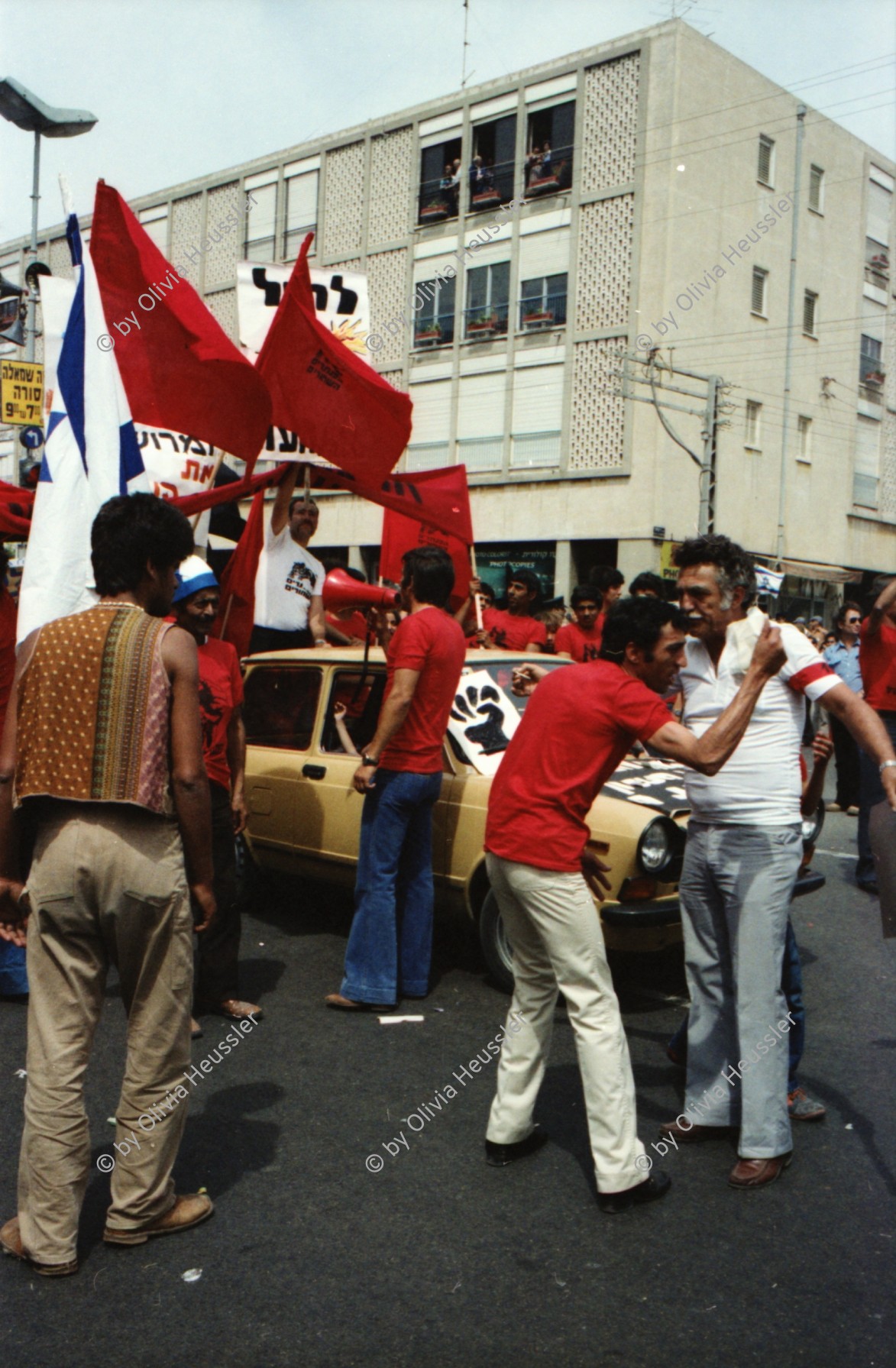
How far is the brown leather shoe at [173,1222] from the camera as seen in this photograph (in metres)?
3.44

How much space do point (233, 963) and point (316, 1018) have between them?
441mm

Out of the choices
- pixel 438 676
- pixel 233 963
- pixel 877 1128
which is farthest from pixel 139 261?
pixel 877 1128

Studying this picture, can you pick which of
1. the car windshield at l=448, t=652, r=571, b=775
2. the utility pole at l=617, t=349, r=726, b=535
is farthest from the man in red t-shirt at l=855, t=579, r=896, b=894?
the utility pole at l=617, t=349, r=726, b=535

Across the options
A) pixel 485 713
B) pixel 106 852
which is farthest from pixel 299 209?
pixel 106 852

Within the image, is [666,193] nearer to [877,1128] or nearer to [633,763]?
[633,763]

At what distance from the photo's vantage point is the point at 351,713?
6836 millimetres

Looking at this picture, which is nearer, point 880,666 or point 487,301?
point 880,666

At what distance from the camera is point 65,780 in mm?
3211

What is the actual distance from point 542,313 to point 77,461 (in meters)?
27.1

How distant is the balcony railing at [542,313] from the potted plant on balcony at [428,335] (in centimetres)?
282

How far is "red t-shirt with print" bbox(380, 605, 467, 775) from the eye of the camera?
555cm

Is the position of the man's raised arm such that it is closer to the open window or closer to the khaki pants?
the khaki pants

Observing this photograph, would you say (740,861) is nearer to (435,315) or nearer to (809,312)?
(435,315)

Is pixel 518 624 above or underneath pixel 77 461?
underneath
